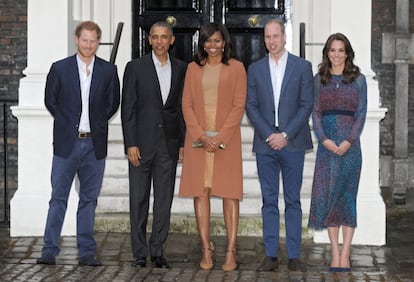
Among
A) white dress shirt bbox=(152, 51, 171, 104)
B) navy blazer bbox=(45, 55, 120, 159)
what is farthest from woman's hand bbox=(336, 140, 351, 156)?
navy blazer bbox=(45, 55, 120, 159)

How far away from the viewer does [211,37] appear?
680cm

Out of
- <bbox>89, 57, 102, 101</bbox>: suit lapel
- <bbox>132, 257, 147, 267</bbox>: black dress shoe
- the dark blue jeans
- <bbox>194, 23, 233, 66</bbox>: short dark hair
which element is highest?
<bbox>194, 23, 233, 66</bbox>: short dark hair

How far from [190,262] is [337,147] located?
1420 mm

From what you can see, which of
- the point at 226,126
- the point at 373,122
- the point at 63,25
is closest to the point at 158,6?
the point at 63,25

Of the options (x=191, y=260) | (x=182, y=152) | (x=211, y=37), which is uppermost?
(x=211, y=37)

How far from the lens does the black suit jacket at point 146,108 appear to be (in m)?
6.95

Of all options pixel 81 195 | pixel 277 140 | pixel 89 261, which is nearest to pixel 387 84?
pixel 277 140

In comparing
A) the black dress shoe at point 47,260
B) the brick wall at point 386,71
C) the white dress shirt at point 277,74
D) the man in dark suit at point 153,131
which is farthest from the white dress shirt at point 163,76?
the brick wall at point 386,71

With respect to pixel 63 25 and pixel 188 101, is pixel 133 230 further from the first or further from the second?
pixel 63 25

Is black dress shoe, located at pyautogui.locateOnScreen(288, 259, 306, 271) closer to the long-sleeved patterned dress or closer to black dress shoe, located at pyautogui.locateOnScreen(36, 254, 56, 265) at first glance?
the long-sleeved patterned dress

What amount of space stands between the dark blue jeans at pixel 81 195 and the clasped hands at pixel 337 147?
65.2 inches

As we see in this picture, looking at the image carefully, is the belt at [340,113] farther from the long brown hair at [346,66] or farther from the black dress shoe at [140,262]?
the black dress shoe at [140,262]

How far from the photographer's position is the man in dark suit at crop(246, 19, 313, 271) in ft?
22.7

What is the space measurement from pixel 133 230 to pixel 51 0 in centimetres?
259
